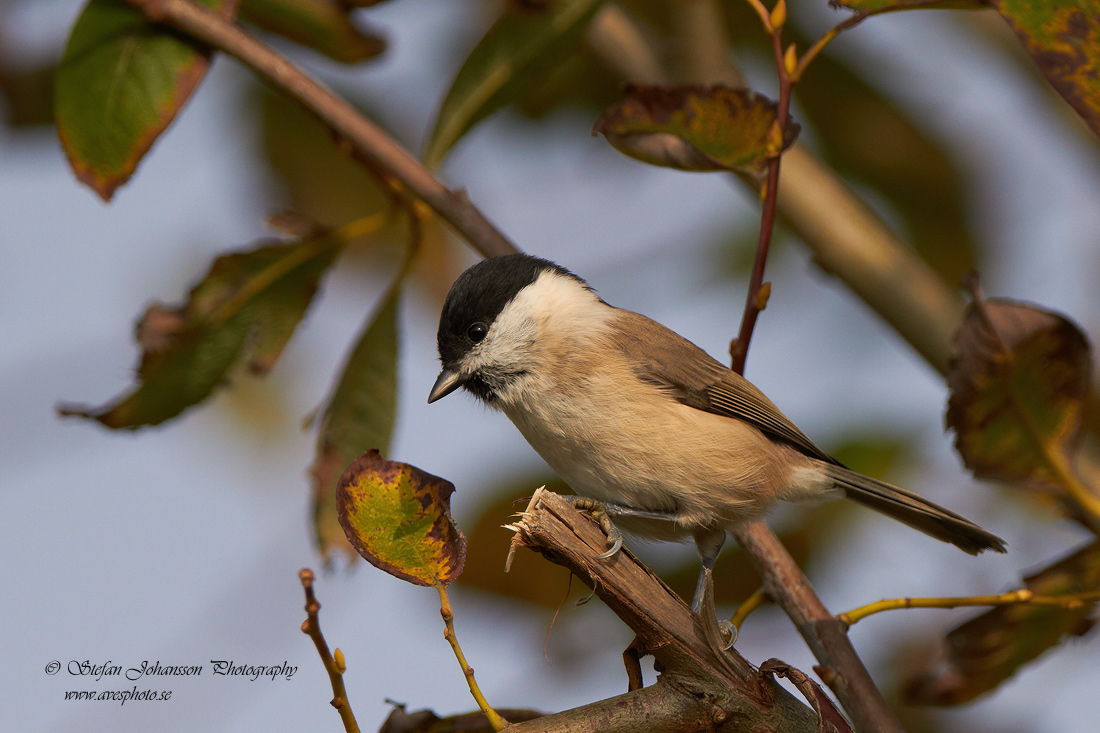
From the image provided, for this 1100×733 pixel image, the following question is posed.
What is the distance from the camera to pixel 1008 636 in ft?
6.28

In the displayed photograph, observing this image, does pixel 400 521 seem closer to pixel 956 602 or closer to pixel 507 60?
pixel 956 602

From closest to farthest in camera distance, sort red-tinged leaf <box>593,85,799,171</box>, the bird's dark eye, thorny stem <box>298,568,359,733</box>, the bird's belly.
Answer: thorny stem <box>298,568,359,733</box>, red-tinged leaf <box>593,85,799,171</box>, the bird's belly, the bird's dark eye

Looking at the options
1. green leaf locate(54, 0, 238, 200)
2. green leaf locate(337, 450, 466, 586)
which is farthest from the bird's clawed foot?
green leaf locate(54, 0, 238, 200)

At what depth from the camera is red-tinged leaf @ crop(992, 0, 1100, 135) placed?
4.51 ft

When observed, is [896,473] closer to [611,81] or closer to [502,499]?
[502,499]

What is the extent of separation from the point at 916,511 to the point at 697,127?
1.10 metres

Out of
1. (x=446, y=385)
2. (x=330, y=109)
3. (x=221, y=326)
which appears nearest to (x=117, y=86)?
(x=330, y=109)

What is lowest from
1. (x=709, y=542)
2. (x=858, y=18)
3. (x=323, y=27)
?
(x=709, y=542)

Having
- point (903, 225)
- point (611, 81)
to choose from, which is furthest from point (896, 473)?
point (611, 81)

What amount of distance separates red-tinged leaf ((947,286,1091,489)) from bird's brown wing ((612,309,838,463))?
1.58 feet

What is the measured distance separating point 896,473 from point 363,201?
6.13 feet

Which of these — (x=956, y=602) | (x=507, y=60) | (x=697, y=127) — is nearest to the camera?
(x=956, y=602)

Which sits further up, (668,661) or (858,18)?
(858,18)

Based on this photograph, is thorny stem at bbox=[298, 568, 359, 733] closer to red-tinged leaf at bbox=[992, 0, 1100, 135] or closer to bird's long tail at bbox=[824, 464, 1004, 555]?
red-tinged leaf at bbox=[992, 0, 1100, 135]
